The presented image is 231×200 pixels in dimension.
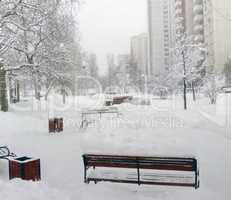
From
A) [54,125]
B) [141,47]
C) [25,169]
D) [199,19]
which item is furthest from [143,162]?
[141,47]

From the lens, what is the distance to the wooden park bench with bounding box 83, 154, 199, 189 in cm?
634

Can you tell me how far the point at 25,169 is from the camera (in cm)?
683

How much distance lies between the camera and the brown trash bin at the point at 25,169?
6.81 meters

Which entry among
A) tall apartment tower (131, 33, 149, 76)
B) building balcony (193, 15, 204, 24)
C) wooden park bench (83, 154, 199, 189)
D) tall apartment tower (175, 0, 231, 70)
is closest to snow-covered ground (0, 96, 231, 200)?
wooden park bench (83, 154, 199, 189)

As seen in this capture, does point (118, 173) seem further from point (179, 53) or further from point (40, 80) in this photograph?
point (179, 53)

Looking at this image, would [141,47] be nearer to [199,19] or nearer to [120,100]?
[199,19]

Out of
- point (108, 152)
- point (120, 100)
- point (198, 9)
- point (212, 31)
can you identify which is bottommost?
point (108, 152)

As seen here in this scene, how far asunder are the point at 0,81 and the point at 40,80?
3.52 metres

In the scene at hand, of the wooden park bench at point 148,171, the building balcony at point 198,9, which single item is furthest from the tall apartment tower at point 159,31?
the wooden park bench at point 148,171

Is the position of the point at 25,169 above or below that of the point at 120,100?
below

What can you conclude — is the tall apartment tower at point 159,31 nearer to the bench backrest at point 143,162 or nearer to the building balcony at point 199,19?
the building balcony at point 199,19

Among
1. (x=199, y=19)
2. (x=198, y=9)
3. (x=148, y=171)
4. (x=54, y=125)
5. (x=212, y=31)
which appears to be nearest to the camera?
(x=148, y=171)

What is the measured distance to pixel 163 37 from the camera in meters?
134

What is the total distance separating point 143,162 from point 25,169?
8.31 ft
